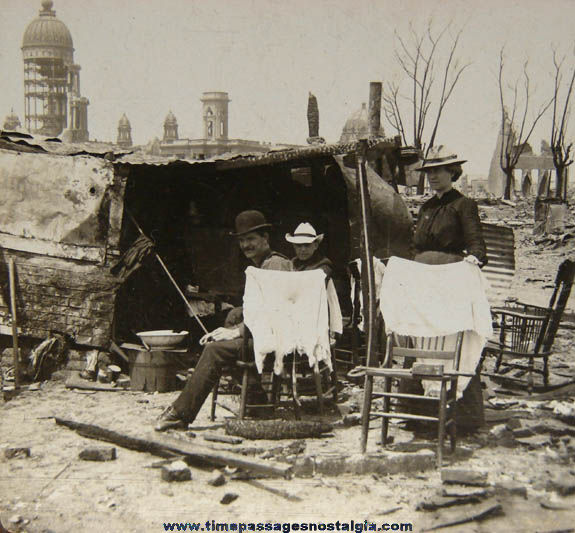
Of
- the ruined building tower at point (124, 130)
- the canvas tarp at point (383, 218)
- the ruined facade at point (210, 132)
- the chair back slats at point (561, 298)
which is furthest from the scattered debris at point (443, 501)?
the ruined building tower at point (124, 130)

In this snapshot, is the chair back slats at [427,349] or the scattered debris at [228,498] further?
the chair back slats at [427,349]

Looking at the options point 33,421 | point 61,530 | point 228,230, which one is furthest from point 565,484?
point 228,230

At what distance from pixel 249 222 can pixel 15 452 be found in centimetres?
278

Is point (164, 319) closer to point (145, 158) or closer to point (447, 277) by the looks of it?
point (145, 158)

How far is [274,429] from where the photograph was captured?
5594 mm

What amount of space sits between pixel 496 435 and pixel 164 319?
203 inches

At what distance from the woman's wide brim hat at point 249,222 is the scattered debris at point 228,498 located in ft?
8.47

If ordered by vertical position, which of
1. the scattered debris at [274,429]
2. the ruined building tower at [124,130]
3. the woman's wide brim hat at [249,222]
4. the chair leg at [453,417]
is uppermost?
the ruined building tower at [124,130]

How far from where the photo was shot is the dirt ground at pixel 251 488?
4.16 metres

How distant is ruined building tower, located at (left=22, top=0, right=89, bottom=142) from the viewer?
6800 centimetres

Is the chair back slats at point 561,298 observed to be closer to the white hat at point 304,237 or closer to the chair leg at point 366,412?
the white hat at point 304,237

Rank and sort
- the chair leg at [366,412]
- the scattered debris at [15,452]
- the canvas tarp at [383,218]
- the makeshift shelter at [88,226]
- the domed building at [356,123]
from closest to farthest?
the chair leg at [366,412] → the scattered debris at [15,452] → the canvas tarp at [383,218] → the makeshift shelter at [88,226] → the domed building at [356,123]

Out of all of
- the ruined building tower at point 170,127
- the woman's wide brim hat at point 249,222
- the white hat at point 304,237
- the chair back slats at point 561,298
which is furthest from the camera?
the ruined building tower at point 170,127

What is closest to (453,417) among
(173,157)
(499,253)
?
(173,157)
